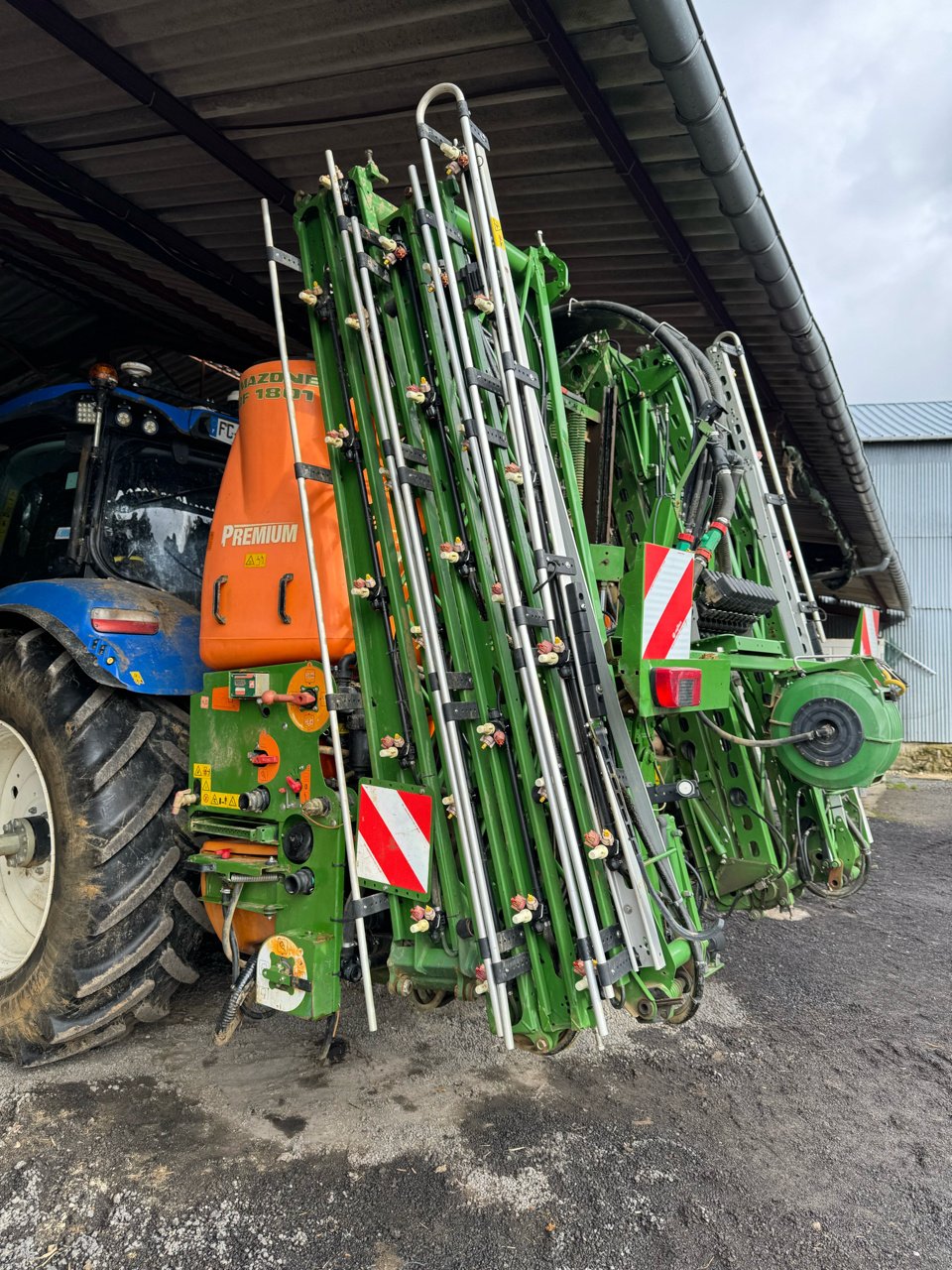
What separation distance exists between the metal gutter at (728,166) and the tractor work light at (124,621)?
91.7 inches

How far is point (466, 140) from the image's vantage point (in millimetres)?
2146

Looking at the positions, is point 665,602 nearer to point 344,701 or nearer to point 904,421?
point 344,701

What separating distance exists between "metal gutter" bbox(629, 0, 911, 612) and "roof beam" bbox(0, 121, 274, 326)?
2.84 meters

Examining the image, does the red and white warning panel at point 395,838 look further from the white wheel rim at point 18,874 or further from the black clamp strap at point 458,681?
the white wheel rim at point 18,874

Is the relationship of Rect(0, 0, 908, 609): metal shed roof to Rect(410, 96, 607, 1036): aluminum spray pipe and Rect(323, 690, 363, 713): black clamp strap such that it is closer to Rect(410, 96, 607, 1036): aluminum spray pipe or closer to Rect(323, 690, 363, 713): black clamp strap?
Rect(410, 96, 607, 1036): aluminum spray pipe

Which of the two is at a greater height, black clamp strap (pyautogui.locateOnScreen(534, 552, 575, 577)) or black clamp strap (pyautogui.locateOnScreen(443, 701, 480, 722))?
black clamp strap (pyautogui.locateOnScreen(534, 552, 575, 577))

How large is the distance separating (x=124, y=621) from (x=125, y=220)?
111 inches

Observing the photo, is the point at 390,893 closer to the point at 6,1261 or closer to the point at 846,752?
the point at 6,1261

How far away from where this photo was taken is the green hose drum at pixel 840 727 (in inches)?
97.5

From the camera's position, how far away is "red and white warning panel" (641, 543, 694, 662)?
2.17 m

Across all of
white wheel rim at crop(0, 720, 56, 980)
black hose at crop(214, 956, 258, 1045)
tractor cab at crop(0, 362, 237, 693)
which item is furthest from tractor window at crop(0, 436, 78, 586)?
black hose at crop(214, 956, 258, 1045)

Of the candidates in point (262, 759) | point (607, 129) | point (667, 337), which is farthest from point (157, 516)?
point (607, 129)

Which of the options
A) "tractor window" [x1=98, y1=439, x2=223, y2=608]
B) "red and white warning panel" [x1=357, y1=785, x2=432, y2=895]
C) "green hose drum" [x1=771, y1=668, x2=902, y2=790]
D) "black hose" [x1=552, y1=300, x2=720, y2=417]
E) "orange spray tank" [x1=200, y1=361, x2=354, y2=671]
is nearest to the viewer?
"red and white warning panel" [x1=357, y1=785, x2=432, y2=895]

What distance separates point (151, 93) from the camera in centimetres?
333
